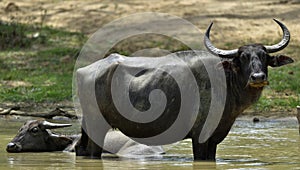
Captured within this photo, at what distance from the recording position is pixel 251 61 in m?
10.0

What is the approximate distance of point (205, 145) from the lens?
10.4 m

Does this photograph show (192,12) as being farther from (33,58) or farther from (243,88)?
(243,88)

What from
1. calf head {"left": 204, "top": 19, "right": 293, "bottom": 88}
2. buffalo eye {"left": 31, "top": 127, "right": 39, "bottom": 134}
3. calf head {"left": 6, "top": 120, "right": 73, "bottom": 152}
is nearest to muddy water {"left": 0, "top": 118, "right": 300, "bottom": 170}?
calf head {"left": 6, "top": 120, "right": 73, "bottom": 152}

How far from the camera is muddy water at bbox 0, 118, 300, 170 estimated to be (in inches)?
390

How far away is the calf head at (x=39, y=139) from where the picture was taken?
38.9ft

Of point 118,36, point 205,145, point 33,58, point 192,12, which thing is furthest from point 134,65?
point 192,12

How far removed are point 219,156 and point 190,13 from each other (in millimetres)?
12211

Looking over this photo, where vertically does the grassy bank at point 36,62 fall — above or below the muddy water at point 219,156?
below

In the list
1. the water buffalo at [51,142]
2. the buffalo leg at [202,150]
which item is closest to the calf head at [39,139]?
the water buffalo at [51,142]

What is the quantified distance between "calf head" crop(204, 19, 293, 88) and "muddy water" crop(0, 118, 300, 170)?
0.91m

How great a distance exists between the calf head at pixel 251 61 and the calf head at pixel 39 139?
2.62 m

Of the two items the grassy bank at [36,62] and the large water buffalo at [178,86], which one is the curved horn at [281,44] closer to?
the large water buffalo at [178,86]

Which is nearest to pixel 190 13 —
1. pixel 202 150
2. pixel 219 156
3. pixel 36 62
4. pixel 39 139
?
pixel 36 62

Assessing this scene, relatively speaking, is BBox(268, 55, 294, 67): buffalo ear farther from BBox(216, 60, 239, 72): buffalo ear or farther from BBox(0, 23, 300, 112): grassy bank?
BBox(0, 23, 300, 112): grassy bank
